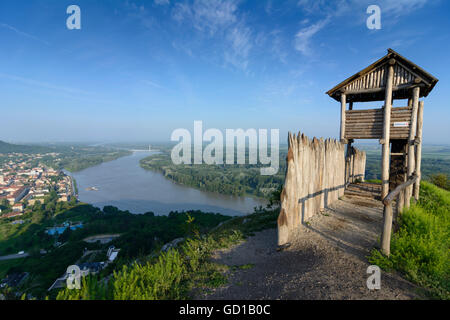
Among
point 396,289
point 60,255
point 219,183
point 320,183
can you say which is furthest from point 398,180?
point 219,183

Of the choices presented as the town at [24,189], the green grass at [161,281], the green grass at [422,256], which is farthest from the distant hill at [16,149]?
the green grass at [422,256]

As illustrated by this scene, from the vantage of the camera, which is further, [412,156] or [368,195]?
[368,195]

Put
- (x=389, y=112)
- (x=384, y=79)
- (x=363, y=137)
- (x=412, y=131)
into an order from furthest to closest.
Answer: (x=363, y=137) < (x=384, y=79) < (x=389, y=112) < (x=412, y=131)

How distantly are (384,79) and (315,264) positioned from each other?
6.87 metres

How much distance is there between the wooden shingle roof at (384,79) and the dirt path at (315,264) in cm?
436

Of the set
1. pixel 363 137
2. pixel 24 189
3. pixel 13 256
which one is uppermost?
pixel 363 137

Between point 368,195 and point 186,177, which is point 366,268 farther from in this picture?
point 186,177

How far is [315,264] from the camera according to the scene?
3.71 metres

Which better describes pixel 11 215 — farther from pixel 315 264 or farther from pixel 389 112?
pixel 389 112

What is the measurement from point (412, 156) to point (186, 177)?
6078 cm

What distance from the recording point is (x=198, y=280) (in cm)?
361

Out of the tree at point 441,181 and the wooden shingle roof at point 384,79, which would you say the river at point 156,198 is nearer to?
the tree at point 441,181

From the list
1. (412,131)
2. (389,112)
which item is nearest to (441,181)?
(412,131)

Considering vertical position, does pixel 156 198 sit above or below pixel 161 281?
below
